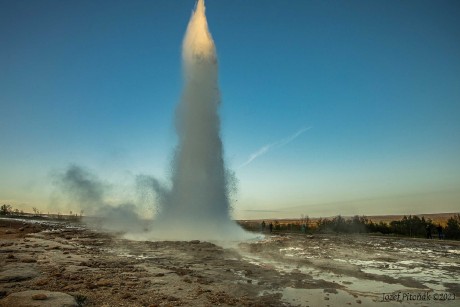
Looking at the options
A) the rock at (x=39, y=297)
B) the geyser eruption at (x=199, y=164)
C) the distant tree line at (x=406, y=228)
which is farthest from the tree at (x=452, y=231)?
the rock at (x=39, y=297)

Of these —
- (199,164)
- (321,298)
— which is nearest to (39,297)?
(321,298)

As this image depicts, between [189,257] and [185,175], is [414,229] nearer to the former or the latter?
[185,175]

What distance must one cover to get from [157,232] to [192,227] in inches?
143

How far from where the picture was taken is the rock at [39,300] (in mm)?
7555

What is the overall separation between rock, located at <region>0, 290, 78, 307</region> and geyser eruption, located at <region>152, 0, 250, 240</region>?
17.6 meters

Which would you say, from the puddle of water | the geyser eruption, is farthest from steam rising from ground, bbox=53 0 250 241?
the puddle of water

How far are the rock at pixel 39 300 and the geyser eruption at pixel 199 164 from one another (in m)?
17.6

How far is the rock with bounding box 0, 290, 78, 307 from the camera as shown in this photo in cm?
755

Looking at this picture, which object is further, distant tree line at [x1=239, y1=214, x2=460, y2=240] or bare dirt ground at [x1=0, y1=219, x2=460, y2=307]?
distant tree line at [x1=239, y1=214, x2=460, y2=240]

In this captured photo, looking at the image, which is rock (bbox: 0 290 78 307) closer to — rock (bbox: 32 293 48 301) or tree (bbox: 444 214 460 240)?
rock (bbox: 32 293 48 301)

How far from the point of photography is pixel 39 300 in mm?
7840

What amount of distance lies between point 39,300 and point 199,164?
2124 cm

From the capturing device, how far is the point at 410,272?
42.9 ft

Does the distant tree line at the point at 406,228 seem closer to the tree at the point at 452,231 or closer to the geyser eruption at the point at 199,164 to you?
the tree at the point at 452,231
